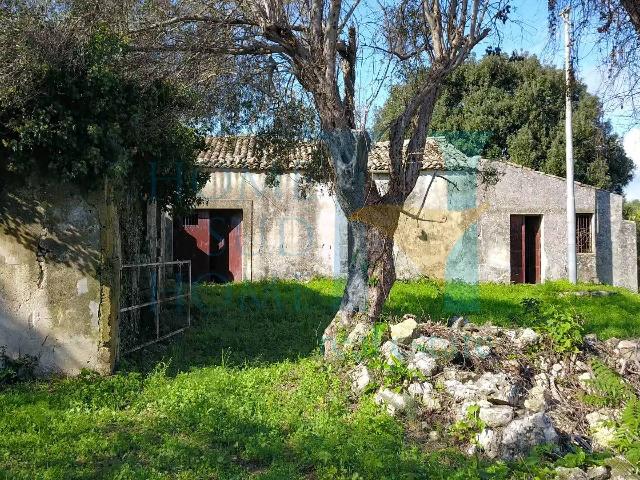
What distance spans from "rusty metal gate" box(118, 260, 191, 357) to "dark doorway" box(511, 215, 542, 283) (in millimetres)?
9818

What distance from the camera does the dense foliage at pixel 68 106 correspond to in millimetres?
5562

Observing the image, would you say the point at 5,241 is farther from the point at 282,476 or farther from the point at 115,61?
the point at 282,476

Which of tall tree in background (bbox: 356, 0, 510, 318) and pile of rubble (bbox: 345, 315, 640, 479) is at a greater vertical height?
tall tree in background (bbox: 356, 0, 510, 318)

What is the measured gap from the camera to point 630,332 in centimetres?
875

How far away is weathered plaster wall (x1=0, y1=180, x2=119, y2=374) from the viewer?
19.9 feet

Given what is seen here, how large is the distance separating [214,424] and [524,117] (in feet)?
66.4

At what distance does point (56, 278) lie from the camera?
613cm

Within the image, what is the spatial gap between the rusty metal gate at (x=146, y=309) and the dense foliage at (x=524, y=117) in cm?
1433

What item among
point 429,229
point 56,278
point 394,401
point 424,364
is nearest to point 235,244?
point 429,229

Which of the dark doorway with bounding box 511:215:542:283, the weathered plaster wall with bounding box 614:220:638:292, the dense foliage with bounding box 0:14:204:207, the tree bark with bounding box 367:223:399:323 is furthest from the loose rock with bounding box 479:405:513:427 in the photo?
the weathered plaster wall with bounding box 614:220:638:292

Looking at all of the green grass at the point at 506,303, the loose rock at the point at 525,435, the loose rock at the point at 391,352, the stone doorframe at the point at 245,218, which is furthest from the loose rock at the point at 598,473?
the stone doorframe at the point at 245,218

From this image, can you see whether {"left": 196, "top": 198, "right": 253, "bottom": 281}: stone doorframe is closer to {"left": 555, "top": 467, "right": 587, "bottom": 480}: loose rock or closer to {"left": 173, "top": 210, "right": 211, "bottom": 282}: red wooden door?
{"left": 173, "top": 210, "right": 211, "bottom": 282}: red wooden door

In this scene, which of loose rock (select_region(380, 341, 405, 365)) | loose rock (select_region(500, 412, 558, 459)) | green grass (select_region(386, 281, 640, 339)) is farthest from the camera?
green grass (select_region(386, 281, 640, 339))

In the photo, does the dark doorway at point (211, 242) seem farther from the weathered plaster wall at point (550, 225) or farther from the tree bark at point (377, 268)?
the tree bark at point (377, 268)
